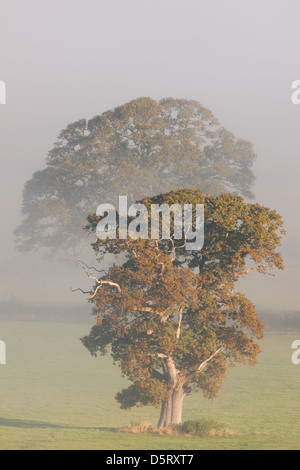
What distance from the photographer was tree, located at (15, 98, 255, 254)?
8444 cm

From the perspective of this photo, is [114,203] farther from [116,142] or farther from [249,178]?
[249,178]

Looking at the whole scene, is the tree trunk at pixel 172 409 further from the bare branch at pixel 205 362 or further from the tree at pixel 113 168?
the tree at pixel 113 168

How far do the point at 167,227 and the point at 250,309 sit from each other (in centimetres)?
582

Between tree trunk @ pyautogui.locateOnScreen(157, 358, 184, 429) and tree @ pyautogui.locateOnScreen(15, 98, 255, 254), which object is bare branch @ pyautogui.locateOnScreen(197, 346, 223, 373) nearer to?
tree trunk @ pyautogui.locateOnScreen(157, 358, 184, 429)

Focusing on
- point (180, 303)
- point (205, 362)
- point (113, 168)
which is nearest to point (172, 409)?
point (205, 362)

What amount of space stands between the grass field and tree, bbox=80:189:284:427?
3.21m

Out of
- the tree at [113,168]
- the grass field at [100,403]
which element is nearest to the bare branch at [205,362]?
the grass field at [100,403]

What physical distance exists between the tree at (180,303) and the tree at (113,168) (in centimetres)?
4591

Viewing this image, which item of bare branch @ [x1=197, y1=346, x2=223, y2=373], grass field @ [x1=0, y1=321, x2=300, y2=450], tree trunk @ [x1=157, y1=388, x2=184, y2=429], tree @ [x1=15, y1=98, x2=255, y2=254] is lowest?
grass field @ [x1=0, y1=321, x2=300, y2=450]

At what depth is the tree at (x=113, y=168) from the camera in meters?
84.4

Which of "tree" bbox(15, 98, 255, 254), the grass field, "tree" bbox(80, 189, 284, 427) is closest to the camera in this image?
"tree" bbox(80, 189, 284, 427)

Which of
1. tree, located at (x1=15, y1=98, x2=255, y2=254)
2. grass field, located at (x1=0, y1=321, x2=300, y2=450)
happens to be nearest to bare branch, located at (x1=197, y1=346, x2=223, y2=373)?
grass field, located at (x1=0, y1=321, x2=300, y2=450)

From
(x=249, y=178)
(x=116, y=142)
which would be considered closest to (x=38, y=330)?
(x=116, y=142)

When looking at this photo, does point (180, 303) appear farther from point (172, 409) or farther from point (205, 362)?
point (172, 409)
